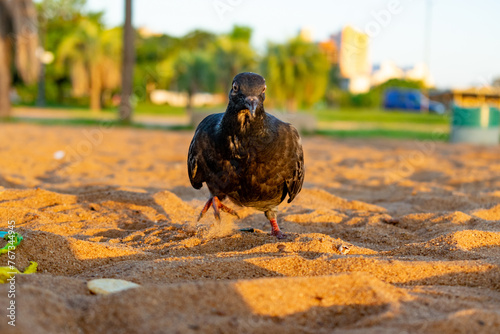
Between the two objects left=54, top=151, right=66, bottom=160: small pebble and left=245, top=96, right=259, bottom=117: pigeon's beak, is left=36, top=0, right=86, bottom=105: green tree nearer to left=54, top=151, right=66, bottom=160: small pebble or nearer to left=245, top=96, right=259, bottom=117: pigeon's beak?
left=54, top=151, right=66, bottom=160: small pebble

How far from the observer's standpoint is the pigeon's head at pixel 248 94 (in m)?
3.36

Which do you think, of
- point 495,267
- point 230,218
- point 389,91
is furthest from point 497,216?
point 389,91

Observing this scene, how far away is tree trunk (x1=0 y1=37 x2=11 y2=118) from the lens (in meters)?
20.3

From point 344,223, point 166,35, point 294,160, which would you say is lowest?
point 344,223

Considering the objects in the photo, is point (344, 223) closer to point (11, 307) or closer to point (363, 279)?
point (363, 279)

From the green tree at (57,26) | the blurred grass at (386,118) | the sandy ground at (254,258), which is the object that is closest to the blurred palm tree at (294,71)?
the blurred grass at (386,118)

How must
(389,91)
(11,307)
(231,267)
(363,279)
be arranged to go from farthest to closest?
(389,91), (231,267), (363,279), (11,307)

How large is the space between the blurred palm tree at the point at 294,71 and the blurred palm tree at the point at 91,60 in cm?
2052

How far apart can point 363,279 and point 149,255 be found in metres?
1.48

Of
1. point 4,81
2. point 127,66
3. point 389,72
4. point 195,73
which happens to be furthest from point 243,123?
point 389,72

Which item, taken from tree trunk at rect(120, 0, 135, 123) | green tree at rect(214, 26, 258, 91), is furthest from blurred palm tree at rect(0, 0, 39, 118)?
green tree at rect(214, 26, 258, 91)

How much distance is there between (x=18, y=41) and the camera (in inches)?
786

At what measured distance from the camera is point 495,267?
2.93 metres

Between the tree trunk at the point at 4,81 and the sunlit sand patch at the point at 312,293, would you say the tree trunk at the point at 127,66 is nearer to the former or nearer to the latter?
the tree trunk at the point at 4,81
